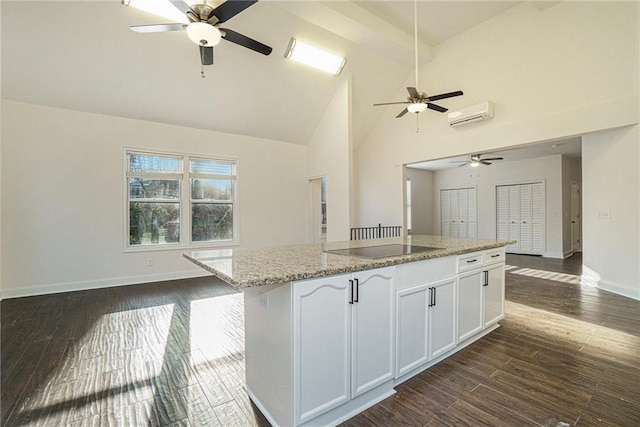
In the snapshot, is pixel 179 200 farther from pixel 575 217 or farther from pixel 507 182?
pixel 575 217

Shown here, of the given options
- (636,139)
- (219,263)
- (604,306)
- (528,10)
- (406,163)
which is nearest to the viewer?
(219,263)

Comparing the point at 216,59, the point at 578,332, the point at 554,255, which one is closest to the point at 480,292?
the point at 578,332

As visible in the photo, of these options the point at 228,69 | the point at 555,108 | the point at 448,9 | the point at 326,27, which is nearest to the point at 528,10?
the point at 448,9

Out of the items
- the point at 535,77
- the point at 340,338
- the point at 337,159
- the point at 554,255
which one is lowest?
the point at 554,255

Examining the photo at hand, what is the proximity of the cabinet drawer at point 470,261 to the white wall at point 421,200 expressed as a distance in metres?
7.09

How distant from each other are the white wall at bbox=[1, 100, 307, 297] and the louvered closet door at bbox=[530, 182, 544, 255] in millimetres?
8211

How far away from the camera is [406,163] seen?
6.36 metres

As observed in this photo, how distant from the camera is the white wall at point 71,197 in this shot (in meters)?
4.23

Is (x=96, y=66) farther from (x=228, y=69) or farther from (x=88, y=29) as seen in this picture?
(x=228, y=69)

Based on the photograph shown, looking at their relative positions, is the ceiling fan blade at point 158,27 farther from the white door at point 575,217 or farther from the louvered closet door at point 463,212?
the white door at point 575,217

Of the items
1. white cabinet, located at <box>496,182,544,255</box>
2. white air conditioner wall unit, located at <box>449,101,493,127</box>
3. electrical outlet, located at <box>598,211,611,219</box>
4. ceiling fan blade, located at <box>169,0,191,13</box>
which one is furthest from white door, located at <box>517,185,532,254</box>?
ceiling fan blade, located at <box>169,0,191,13</box>

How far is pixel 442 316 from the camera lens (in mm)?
2277

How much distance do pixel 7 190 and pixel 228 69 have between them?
3.65 metres

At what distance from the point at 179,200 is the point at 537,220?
8.74m
